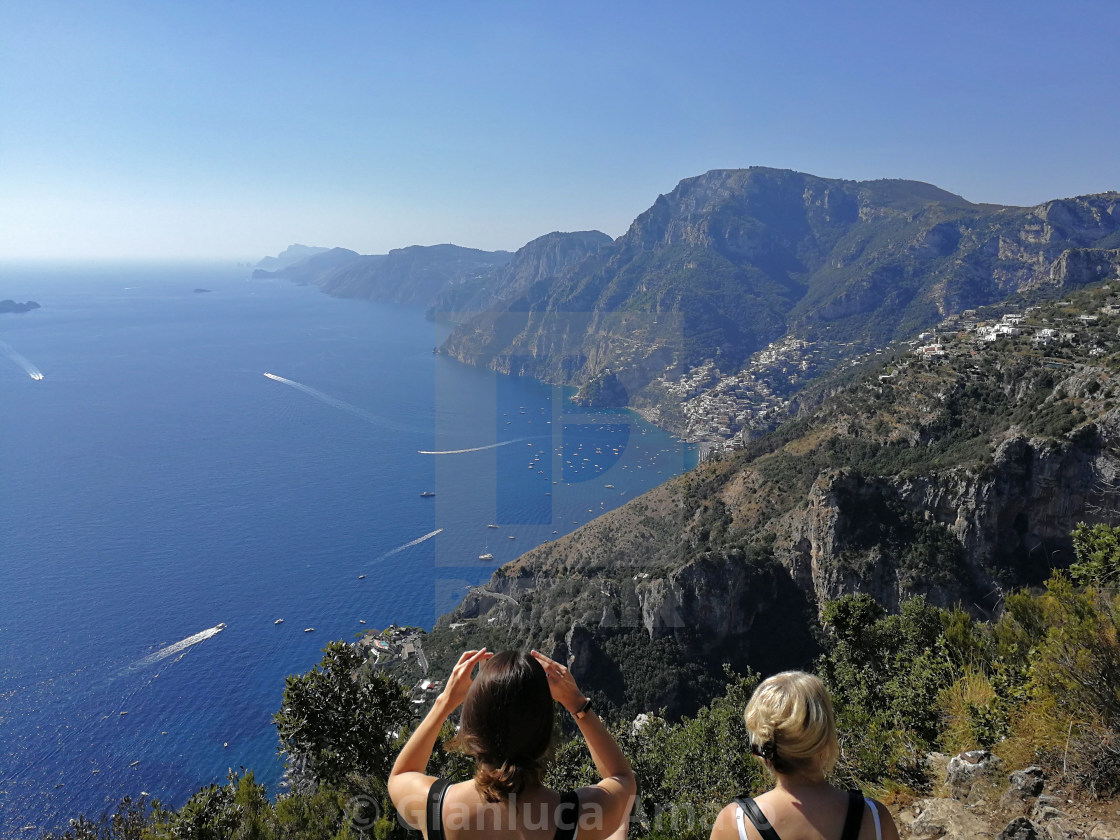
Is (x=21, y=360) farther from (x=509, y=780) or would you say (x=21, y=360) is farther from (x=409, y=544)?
(x=509, y=780)

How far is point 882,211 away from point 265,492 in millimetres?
120110

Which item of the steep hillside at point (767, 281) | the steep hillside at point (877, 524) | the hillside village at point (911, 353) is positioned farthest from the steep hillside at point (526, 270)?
the steep hillside at point (877, 524)

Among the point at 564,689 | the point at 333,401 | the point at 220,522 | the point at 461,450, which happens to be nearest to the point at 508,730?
the point at 564,689

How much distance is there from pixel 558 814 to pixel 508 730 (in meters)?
0.25

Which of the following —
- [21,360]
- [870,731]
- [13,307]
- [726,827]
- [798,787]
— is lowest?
[21,360]

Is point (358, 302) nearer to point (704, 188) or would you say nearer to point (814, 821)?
point (704, 188)

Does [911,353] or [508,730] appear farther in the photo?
[911,353]

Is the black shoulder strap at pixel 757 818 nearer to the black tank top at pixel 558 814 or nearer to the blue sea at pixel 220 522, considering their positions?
the black tank top at pixel 558 814

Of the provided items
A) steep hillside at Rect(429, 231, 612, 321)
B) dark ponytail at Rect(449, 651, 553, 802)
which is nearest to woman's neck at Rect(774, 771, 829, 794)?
dark ponytail at Rect(449, 651, 553, 802)

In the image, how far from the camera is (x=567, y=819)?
151 cm

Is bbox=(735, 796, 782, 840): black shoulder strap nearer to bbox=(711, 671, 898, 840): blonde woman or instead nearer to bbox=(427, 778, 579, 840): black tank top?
bbox=(711, 671, 898, 840): blonde woman

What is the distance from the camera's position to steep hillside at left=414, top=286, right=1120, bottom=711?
2019 cm

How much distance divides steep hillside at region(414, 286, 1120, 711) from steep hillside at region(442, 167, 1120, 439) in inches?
1298

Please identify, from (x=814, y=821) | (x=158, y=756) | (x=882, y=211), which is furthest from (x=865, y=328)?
(x=814, y=821)
